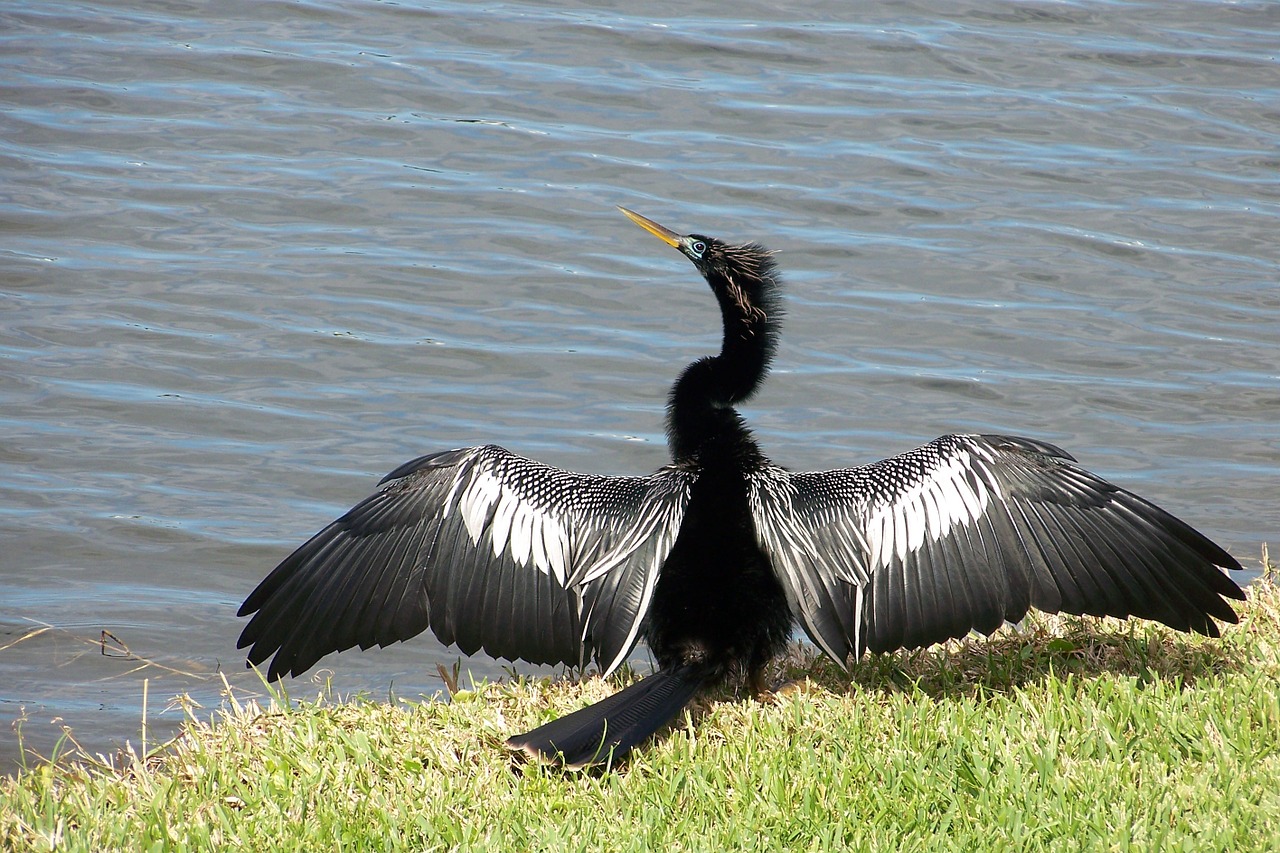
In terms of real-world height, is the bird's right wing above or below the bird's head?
below

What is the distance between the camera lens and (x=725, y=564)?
12.6 ft

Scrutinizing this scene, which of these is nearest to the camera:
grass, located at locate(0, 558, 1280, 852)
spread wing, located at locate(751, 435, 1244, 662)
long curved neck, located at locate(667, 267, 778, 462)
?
grass, located at locate(0, 558, 1280, 852)

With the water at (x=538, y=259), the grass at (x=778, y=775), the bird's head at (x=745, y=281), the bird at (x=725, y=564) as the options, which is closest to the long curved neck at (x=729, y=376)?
the bird's head at (x=745, y=281)

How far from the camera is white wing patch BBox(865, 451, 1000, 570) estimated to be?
3.80 meters

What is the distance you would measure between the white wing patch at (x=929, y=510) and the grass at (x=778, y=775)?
386 millimetres

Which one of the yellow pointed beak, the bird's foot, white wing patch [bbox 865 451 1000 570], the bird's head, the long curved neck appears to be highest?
the yellow pointed beak

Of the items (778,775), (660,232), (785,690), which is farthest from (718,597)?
(660,232)

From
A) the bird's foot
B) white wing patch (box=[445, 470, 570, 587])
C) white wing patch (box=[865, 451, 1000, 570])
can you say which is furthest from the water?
white wing patch (box=[865, 451, 1000, 570])

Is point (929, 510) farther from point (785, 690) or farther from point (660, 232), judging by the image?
point (660, 232)

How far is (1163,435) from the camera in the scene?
7.05 meters

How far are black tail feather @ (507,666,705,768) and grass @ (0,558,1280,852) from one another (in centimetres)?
6

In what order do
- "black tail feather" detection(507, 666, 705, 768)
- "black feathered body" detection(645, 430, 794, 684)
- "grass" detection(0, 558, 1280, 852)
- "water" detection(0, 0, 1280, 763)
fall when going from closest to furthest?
"grass" detection(0, 558, 1280, 852), "black tail feather" detection(507, 666, 705, 768), "black feathered body" detection(645, 430, 794, 684), "water" detection(0, 0, 1280, 763)

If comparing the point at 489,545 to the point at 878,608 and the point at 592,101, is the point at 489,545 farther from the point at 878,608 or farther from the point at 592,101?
the point at 592,101

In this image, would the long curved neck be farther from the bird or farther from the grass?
the grass
